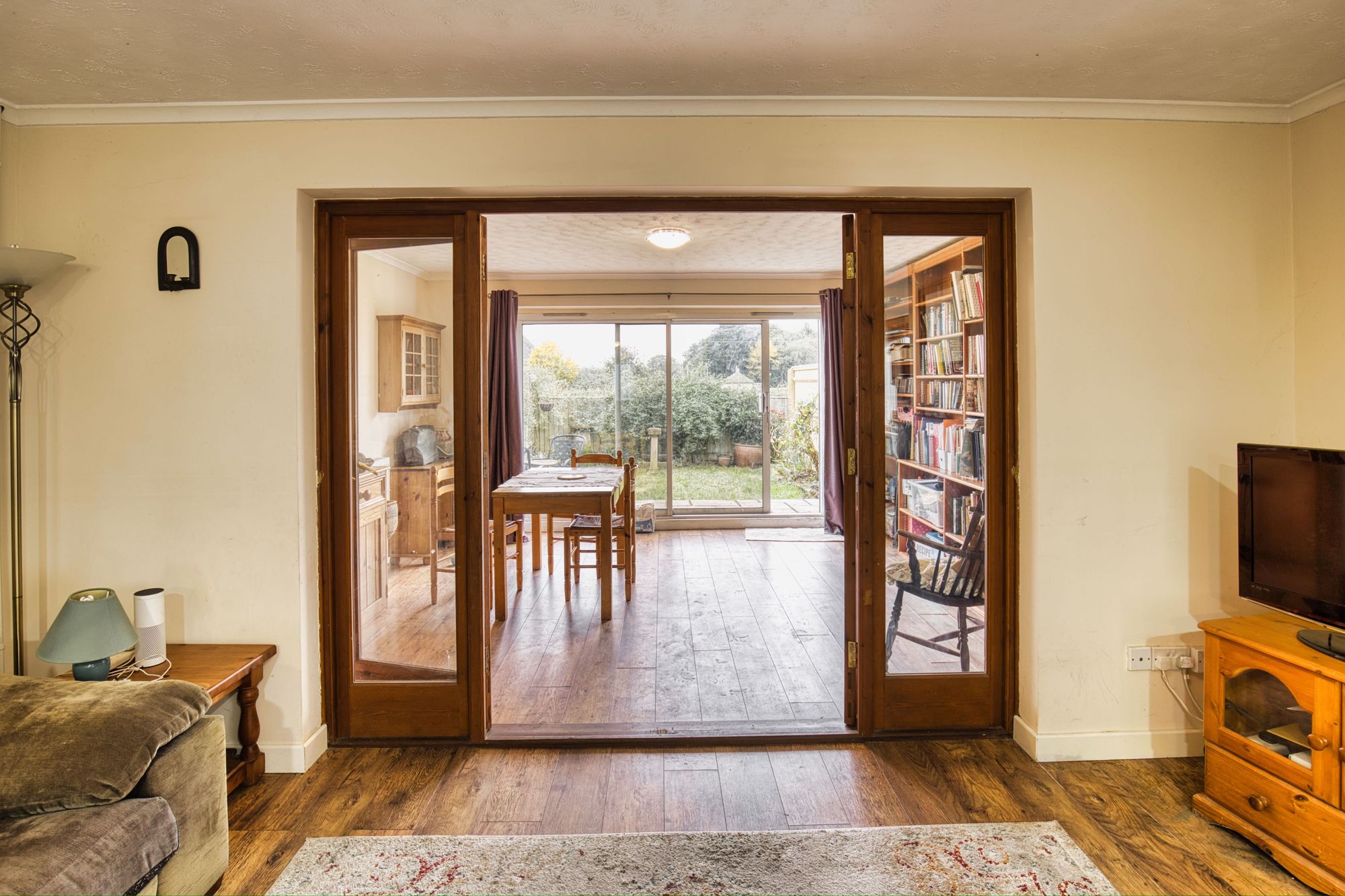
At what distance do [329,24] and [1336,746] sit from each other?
347 cm

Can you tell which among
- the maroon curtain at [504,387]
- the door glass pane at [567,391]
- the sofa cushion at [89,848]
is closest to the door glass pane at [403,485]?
the sofa cushion at [89,848]

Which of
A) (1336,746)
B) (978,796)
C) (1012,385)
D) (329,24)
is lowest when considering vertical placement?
(978,796)

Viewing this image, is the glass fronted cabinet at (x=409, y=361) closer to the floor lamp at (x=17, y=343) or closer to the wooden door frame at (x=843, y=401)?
the wooden door frame at (x=843, y=401)

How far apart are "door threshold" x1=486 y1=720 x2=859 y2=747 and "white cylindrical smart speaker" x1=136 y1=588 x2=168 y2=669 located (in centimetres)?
118

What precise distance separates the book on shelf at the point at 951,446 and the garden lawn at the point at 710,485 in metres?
4.56

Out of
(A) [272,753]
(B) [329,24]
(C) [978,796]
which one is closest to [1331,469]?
(C) [978,796]

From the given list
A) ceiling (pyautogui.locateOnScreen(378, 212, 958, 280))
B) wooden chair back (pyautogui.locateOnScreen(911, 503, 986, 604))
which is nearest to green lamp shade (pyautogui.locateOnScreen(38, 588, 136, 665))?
ceiling (pyautogui.locateOnScreen(378, 212, 958, 280))

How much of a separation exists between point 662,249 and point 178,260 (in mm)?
3812

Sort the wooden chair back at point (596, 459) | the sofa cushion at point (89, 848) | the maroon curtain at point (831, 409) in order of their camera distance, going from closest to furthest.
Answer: the sofa cushion at point (89, 848) → the wooden chair back at point (596, 459) → the maroon curtain at point (831, 409)

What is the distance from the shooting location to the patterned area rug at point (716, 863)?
1.98 meters

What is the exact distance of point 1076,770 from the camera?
259 centimetres

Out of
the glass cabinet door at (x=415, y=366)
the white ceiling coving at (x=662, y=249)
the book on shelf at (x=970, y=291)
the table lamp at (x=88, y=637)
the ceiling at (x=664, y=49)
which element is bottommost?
the table lamp at (x=88, y=637)

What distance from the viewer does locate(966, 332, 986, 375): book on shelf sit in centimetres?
281

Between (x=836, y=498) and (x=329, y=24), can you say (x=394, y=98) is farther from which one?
(x=836, y=498)
